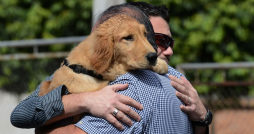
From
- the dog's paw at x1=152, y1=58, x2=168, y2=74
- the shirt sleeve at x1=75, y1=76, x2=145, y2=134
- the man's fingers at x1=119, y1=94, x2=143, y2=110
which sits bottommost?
the shirt sleeve at x1=75, y1=76, x2=145, y2=134

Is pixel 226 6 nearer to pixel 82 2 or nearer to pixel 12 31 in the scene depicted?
pixel 82 2

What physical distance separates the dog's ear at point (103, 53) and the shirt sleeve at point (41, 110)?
0.29 m

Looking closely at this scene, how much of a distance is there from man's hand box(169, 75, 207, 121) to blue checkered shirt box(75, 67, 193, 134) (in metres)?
0.06

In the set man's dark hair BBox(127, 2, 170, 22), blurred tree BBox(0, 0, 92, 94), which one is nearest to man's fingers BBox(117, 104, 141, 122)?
man's dark hair BBox(127, 2, 170, 22)

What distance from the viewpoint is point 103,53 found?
7.61 feet

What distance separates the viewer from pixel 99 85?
236cm

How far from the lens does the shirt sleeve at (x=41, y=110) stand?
223 centimetres

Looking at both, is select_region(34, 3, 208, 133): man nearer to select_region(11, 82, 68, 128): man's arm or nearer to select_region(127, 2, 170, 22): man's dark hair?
select_region(11, 82, 68, 128): man's arm

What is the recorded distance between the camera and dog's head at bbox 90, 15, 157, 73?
2.29 metres

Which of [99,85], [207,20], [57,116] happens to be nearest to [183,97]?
[99,85]

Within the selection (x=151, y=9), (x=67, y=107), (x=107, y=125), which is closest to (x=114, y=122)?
(x=107, y=125)

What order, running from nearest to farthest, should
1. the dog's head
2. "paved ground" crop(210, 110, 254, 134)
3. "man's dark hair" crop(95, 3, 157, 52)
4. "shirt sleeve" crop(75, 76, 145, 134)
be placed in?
1. "shirt sleeve" crop(75, 76, 145, 134)
2. the dog's head
3. "man's dark hair" crop(95, 3, 157, 52)
4. "paved ground" crop(210, 110, 254, 134)

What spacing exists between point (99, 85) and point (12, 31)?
612cm

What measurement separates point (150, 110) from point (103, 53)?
22.3 inches
